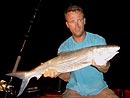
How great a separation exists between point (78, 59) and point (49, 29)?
16308mm

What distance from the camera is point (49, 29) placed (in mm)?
20734

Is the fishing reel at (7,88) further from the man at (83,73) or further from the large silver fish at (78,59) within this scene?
the man at (83,73)

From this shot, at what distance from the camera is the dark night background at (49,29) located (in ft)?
53.1

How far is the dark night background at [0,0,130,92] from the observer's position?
16172mm

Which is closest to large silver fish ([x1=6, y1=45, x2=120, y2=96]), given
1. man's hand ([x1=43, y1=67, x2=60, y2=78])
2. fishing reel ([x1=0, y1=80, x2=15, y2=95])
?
man's hand ([x1=43, y1=67, x2=60, y2=78])

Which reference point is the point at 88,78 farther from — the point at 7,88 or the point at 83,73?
the point at 7,88

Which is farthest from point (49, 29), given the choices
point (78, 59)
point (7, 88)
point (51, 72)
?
→ point (78, 59)

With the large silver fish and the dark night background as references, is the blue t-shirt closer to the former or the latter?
the large silver fish

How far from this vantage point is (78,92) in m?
4.85

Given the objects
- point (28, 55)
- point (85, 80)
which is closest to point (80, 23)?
point (85, 80)

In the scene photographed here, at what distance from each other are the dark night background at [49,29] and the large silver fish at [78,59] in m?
9.55

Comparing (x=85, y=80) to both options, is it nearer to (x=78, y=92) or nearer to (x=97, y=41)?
(x=78, y=92)

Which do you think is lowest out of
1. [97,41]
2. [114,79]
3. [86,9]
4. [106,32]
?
[114,79]

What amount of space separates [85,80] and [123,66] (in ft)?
36.2
